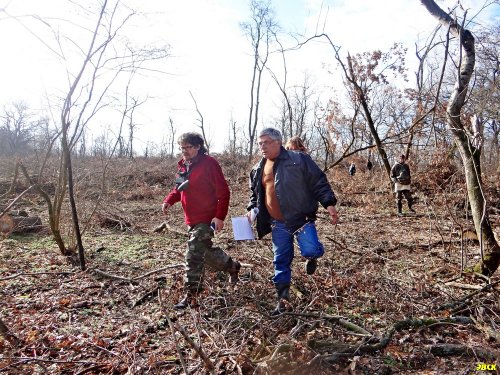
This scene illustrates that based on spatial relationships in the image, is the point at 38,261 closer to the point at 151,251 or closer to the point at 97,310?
the point at 151,251

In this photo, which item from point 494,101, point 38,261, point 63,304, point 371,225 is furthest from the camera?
point 371,225

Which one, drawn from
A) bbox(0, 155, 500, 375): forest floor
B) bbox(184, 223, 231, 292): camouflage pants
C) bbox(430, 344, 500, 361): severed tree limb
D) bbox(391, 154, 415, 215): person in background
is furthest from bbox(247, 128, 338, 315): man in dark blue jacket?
bbox(391, 154, 415, 215): person in background

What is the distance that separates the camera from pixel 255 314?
332cm

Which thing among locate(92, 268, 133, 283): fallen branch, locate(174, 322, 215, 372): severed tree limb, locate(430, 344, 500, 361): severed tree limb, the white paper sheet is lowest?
locate(430, 344, 500, 361): severed tree limb

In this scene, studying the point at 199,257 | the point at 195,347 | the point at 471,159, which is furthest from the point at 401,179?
the point at 195,347

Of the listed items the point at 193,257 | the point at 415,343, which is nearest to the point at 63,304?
the point at 193,257

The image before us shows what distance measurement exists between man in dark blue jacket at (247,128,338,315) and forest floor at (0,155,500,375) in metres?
0.41

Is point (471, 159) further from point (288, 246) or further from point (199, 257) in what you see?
point (199, 257)

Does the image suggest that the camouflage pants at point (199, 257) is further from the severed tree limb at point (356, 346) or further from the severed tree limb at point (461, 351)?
the severed tree limb at point (461, 351)

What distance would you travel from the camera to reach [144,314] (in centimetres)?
378

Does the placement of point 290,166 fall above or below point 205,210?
above

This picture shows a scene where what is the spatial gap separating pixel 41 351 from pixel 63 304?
1.14m

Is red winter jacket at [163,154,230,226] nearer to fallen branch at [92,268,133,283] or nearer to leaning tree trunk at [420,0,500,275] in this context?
fallen branch at [92,268,133,283]

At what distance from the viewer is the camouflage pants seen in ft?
12.7
